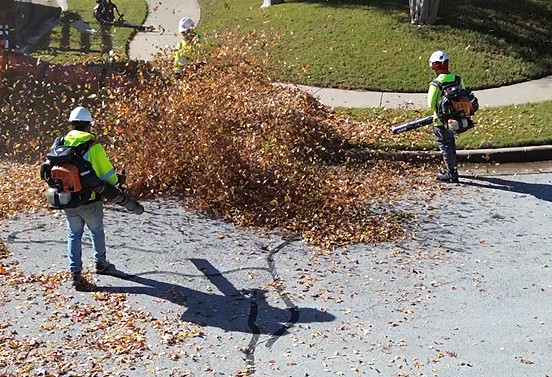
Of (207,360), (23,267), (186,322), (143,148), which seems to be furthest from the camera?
(143,148)

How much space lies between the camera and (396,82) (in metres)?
13.6

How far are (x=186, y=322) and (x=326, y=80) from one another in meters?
8.08

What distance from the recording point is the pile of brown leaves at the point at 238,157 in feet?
28.5

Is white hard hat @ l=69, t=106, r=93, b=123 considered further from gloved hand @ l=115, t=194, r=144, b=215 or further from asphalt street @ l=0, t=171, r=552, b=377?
asphalt street @ l=0, t=171, r=552, b=377

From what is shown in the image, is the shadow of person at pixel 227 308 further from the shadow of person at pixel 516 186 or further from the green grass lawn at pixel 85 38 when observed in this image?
the green grass lawn at pixel 85 38

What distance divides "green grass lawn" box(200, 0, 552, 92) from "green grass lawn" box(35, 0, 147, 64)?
2.18 metres

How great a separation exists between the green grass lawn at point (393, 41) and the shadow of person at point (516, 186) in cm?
396

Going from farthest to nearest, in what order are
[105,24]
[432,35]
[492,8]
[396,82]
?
[105,24] → [492,8] → [432,35] → [396,82]

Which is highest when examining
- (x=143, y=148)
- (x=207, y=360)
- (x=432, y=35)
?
(x=432, y=35)

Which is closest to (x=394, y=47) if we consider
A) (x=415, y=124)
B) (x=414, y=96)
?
(x=414, y=96)

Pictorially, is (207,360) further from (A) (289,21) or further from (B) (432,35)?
(A) (289,21)

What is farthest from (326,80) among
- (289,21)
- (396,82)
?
(289,21)

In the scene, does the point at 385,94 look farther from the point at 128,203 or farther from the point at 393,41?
the point at 128,203

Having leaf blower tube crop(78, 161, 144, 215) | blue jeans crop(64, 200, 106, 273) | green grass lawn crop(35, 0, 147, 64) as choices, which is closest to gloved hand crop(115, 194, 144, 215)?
leaf blower tube crop(78, 161, 144, 215)
